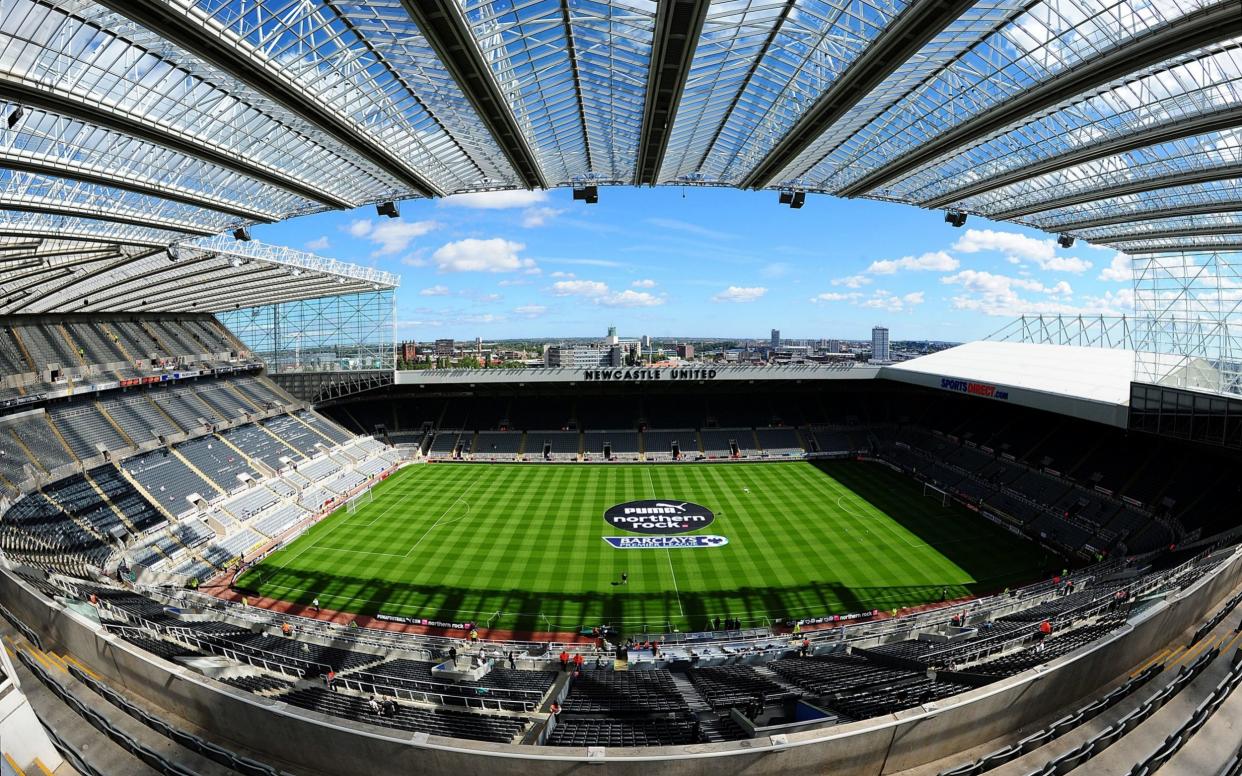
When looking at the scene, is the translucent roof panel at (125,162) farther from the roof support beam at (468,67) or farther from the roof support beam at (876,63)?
the roof support beam at (876,63)

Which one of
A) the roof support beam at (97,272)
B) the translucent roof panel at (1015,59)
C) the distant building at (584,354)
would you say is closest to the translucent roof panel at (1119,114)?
the translucent roof panel at (1015,59)

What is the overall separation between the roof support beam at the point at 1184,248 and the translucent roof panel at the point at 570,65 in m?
32.0

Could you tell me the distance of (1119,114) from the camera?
16422 mm

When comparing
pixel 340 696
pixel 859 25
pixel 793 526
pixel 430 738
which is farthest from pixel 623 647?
pixel 859 25

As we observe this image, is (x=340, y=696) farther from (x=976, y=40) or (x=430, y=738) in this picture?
(x=976, y=40)

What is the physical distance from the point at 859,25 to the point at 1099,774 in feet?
49.1

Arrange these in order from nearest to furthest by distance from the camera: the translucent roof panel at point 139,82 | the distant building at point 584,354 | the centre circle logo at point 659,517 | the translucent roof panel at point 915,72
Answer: the translucent roof panel at point 139,82, the translucent roof panel at point 915,72, the centre circle logo at point 659,517, the distant building at point 584,354

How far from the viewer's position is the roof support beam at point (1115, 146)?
575 inches

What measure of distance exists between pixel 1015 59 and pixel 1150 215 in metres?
16.7

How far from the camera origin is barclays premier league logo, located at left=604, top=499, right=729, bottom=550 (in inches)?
1261

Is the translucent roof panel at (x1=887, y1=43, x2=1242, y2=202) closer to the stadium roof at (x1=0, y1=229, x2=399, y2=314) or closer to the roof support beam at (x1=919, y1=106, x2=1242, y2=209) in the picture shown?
the roof support beam at (x1=919, y1=106, x2=1242, y2=209)

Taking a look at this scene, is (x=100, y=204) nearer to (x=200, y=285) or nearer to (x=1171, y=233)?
(x=200, y=285)

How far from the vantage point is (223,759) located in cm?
684

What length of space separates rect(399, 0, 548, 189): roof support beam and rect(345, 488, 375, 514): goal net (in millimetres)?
28397
